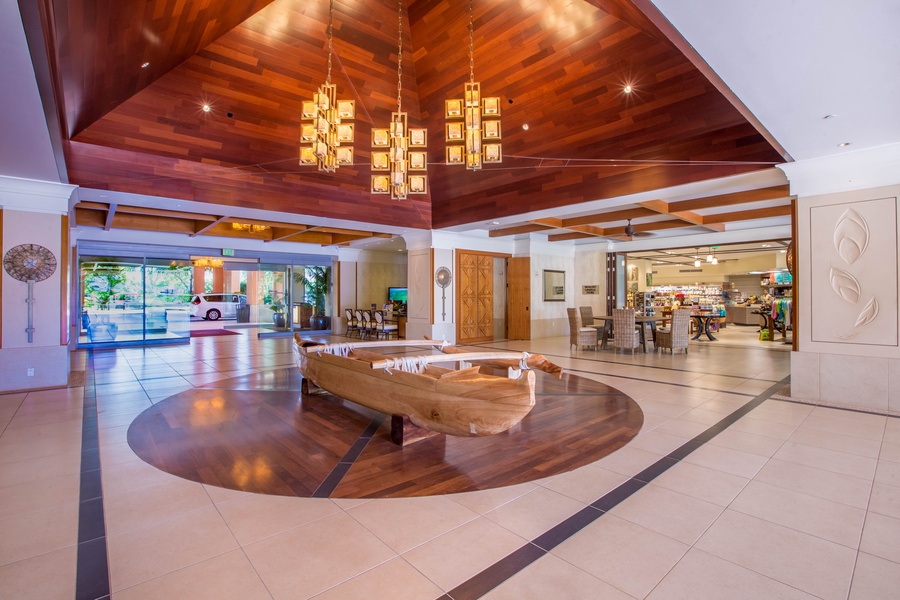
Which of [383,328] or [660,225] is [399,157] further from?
[383,328]

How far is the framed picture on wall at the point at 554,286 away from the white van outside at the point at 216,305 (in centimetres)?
1060

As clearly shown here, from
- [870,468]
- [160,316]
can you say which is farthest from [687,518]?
[160,316]

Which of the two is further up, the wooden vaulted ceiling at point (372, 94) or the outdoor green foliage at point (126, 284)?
the wooden vaulted ceiling at point (372, 94)

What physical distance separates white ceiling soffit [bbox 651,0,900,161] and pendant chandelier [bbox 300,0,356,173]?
318 cm

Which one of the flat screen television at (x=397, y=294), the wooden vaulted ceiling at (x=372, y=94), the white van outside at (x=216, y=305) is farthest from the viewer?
the flat screen television at (x=397, y=294)

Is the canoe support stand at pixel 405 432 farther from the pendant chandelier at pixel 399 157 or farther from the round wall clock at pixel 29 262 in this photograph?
the round wall clock at pixel 29 262

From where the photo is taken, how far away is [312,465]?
3242 mm

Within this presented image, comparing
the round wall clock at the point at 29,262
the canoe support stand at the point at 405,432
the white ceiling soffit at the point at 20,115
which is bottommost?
the canoe support stand at the point at 405,432

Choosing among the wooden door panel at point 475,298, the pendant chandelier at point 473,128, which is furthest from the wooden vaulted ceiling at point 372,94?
the wooden door panel at point 475,298

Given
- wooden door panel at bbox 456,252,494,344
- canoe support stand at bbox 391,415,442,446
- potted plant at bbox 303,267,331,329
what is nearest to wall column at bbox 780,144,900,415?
canoe support stand at bbox 391,415,442,446

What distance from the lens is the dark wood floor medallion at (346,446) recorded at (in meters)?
2.97

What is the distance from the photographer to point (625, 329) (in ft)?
30.2

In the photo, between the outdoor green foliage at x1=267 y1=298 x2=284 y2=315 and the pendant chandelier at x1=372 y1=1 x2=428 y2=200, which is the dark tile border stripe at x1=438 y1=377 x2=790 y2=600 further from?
the outdoor green foliage at x1=267 y1=298 x2=284 y2=315

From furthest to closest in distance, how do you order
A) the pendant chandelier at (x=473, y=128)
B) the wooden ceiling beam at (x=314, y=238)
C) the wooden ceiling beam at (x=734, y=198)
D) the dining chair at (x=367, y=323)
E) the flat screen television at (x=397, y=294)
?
the flat screen television at (x=397, y=294) → the wooden ceiling beam at (x=314, y=238) → the dining chair at (x=367, y=323) → the wooden ceiling beam at (x=734, y=198) → the pendant chandelier at (x=473, y=128)
